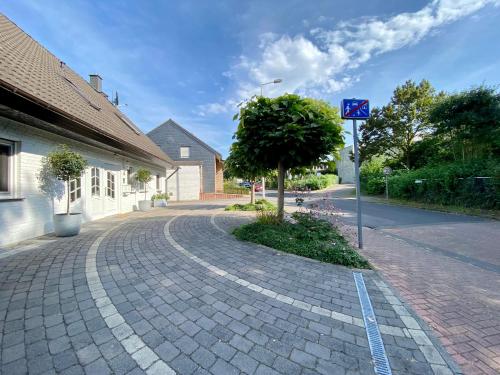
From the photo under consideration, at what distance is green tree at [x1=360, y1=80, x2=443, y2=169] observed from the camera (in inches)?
810

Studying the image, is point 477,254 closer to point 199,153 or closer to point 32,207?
point 32,207

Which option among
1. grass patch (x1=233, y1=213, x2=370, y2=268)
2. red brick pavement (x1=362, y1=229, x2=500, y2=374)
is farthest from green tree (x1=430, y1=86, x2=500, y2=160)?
grass patch (x1=233, y1=213, x2=370, y2=268)

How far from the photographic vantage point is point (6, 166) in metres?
5.16

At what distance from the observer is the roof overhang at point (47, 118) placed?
4.41m

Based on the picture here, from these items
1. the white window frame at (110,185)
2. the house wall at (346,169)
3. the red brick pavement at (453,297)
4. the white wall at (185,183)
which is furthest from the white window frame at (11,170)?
the house wall at (346,169)

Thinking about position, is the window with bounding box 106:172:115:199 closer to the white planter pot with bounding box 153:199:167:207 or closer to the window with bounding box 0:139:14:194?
the white planter pot with bounding box 153:199:167:207

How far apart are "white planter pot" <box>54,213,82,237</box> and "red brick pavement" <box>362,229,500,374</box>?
23.7ft

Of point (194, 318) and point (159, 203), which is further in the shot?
point (159, 203)

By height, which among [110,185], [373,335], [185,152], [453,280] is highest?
[185,152]

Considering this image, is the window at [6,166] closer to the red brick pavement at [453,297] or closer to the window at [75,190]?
the window at [75,190]

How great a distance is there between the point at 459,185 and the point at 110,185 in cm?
1788

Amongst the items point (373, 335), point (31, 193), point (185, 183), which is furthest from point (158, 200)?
point (373, 335)

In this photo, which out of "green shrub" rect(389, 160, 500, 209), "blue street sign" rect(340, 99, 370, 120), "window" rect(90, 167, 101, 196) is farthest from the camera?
"green shrub" rect(389, 160, 500, 209)

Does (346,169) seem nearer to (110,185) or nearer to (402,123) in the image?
(402,123)
